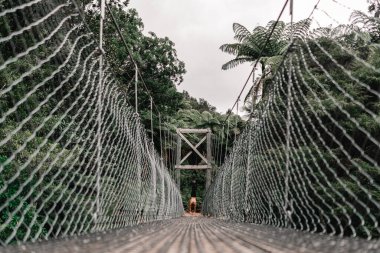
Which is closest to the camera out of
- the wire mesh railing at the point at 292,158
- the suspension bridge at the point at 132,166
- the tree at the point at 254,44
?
the suspension bridge at the point at 132,166

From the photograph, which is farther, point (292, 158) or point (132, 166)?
point (132, 166)

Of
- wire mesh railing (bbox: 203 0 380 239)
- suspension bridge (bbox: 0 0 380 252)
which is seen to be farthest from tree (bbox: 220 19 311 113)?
suspension bridge (bbox: 0 0 380 252)

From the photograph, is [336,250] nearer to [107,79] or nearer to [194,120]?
[107,79]

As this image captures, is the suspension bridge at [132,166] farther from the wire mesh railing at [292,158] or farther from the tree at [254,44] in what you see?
the tree at [254,44]

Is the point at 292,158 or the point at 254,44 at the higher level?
the point at 254,44

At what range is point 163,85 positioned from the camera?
14289mm

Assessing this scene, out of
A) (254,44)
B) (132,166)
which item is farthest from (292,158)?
(254,44)

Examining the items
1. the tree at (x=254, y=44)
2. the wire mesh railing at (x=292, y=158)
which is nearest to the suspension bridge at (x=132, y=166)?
the wire mesh railing at (x=292, y=158)

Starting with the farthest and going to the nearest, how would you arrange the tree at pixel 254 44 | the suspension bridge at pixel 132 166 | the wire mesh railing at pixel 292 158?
the tree at pixel 254 44 < the wire mesh railing at pixel 292 158 < the suspension bridge at pixel 132 166

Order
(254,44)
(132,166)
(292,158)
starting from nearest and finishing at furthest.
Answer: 1. (292,158)
2. (132,166)
3. (254,44)

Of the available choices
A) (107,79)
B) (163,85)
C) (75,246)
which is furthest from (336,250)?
(163,85)

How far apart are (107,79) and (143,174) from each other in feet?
4.27

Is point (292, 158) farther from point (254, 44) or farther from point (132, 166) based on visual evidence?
point (254, 44)

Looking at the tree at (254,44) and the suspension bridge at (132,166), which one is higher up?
the tree at (254,44)
